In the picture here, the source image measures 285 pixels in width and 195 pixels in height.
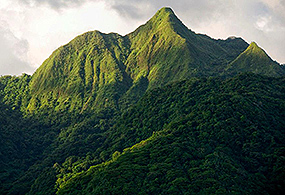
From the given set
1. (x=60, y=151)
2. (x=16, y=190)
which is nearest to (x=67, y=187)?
(x=16, y=190)

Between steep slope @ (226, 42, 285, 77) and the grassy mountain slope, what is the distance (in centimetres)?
5320

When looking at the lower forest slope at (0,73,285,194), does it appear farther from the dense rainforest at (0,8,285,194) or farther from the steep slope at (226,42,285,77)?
the steep slope at (226,42,285,77)

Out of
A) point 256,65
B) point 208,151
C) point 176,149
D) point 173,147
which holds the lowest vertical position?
point 208,151

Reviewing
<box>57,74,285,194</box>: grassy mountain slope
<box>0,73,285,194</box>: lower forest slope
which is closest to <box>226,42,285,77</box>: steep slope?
<box>0,73,285,194</box>: lower forest slope

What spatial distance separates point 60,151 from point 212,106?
7358 centimetres

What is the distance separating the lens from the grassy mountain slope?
8094 centimetres

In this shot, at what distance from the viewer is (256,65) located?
622 ft

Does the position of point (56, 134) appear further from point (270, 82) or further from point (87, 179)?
point (270, 82)

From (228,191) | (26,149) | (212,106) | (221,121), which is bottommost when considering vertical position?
(228,191)

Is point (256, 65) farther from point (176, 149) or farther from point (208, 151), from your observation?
point (176, 149)

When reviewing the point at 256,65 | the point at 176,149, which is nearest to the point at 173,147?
the point at 176,149

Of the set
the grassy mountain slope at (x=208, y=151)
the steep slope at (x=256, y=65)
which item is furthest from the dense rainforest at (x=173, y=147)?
the steep slope at (x=256, y=65)

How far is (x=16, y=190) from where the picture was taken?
116438 millimetres

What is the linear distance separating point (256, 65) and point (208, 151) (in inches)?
4426
